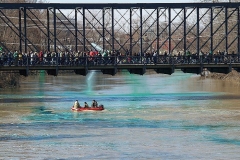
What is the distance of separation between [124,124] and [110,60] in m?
19.8

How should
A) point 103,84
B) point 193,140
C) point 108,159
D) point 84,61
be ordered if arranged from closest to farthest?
1. point 108,159
2. point 193,140
3. point 84,61
4. point 103,84

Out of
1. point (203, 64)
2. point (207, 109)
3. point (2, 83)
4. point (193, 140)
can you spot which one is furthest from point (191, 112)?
point (2, 83)

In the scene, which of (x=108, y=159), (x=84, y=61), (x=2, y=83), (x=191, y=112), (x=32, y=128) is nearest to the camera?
(x=108, y=159)

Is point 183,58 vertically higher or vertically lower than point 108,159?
higher

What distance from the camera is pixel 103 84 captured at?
12219 cm

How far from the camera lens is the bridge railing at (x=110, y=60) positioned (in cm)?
8306

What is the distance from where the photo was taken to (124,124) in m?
67.4

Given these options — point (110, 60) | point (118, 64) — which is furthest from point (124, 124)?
point (110, 60)

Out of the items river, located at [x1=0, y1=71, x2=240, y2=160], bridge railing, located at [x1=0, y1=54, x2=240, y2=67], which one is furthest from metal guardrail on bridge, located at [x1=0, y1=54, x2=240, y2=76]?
river, located at [x1=0, y1=71, x2=240, y2=160]

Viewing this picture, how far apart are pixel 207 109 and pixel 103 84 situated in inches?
1767

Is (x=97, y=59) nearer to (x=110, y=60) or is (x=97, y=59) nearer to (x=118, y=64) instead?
(x=110, y=60)

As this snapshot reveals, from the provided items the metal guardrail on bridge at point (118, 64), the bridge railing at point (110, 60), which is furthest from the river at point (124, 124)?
the bridge railing at point (110, 60)

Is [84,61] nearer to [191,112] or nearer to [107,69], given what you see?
[107,69]

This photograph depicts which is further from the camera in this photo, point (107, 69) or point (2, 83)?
point (2, 83)
